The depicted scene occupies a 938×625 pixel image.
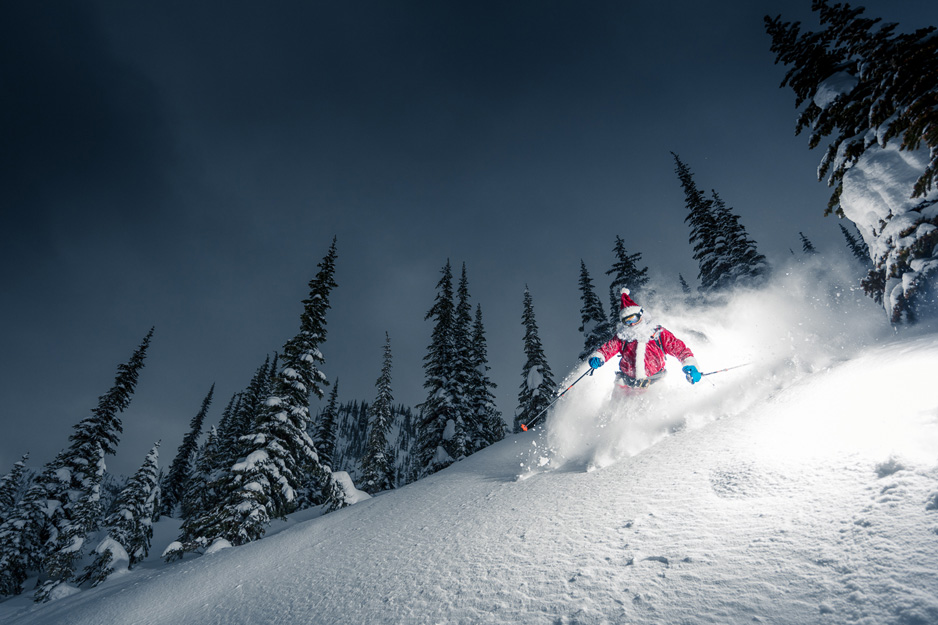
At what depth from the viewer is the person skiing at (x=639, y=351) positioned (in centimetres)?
775

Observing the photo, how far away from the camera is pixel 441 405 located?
2348 centimetres

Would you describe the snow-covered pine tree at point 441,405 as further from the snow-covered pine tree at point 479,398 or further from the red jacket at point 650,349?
the red jacket at point 650,349

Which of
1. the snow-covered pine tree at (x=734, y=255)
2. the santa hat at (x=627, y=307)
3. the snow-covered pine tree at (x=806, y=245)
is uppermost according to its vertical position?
the snow-covered pine tree at (x=806, y=245)

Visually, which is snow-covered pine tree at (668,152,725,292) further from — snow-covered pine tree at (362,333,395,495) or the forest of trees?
snow-covered pine tree at (362,333,395,495)

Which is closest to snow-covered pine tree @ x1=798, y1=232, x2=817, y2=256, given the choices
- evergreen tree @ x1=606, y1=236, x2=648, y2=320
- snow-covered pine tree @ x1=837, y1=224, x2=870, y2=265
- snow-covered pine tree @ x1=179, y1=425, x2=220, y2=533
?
snow-covered pine tree @ x1=837, y1=224, x2=870, y2=265

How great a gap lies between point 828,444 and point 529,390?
24.6m

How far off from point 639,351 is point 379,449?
2423 centimetres

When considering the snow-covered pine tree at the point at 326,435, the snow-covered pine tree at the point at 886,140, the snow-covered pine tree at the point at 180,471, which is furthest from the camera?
the snow-covered pine tree at the point at 180,471

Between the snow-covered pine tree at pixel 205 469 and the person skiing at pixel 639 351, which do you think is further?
the snow-covered pine tree at pixel 205 469

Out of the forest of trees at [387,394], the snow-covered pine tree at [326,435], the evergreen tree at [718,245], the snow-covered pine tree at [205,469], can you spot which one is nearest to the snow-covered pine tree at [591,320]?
the forest of trees at [387,394]

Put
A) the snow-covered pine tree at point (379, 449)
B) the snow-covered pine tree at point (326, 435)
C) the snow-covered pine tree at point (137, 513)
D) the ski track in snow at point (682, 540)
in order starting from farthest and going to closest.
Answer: the snow-covered pine tree at point (326, 435) < the snow-covered pine tree at point (379, 449) < the snow-covered pine tree at point (137, 513) < the ski track in snow at point (682, 540)

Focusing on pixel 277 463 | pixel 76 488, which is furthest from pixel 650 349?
pixel 76 488

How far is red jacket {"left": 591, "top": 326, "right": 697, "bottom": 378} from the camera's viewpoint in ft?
25.4

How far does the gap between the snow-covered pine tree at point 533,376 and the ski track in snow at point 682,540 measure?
20.8 metres
